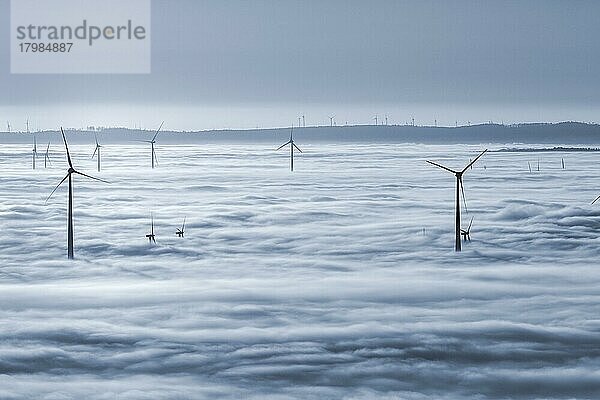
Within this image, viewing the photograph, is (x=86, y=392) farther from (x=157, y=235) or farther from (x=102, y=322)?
(x=157, y=235)

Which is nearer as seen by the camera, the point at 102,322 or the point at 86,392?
the point at 86,392

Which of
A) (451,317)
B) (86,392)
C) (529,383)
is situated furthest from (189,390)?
(451,317)

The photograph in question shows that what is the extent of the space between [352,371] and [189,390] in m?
6.59

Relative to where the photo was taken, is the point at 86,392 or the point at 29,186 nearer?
the point at 86,392

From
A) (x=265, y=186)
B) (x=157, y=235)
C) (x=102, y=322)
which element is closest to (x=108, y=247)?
(x=157, y=235)

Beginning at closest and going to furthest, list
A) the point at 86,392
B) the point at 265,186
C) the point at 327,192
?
the point at 86,392 < the point at 327,192 < the point at 265,186

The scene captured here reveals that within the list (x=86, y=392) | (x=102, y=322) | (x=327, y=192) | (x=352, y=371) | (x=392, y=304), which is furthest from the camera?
(x=327, y=192)

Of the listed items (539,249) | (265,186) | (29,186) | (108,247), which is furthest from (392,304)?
(29,186)

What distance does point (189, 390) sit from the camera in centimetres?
2903

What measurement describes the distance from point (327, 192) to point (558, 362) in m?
87.7

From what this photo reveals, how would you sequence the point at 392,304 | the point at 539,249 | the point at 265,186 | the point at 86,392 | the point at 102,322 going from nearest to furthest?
the point at 86,392, the point at 102,322, the point at 392,304, the point at 539,249, the point at 265,186

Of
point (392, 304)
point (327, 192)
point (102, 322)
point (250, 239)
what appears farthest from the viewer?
point (327, 192)

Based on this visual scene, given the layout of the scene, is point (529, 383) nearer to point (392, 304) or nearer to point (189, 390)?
point (189, 390)

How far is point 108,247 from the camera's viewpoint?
7006 centimetres
